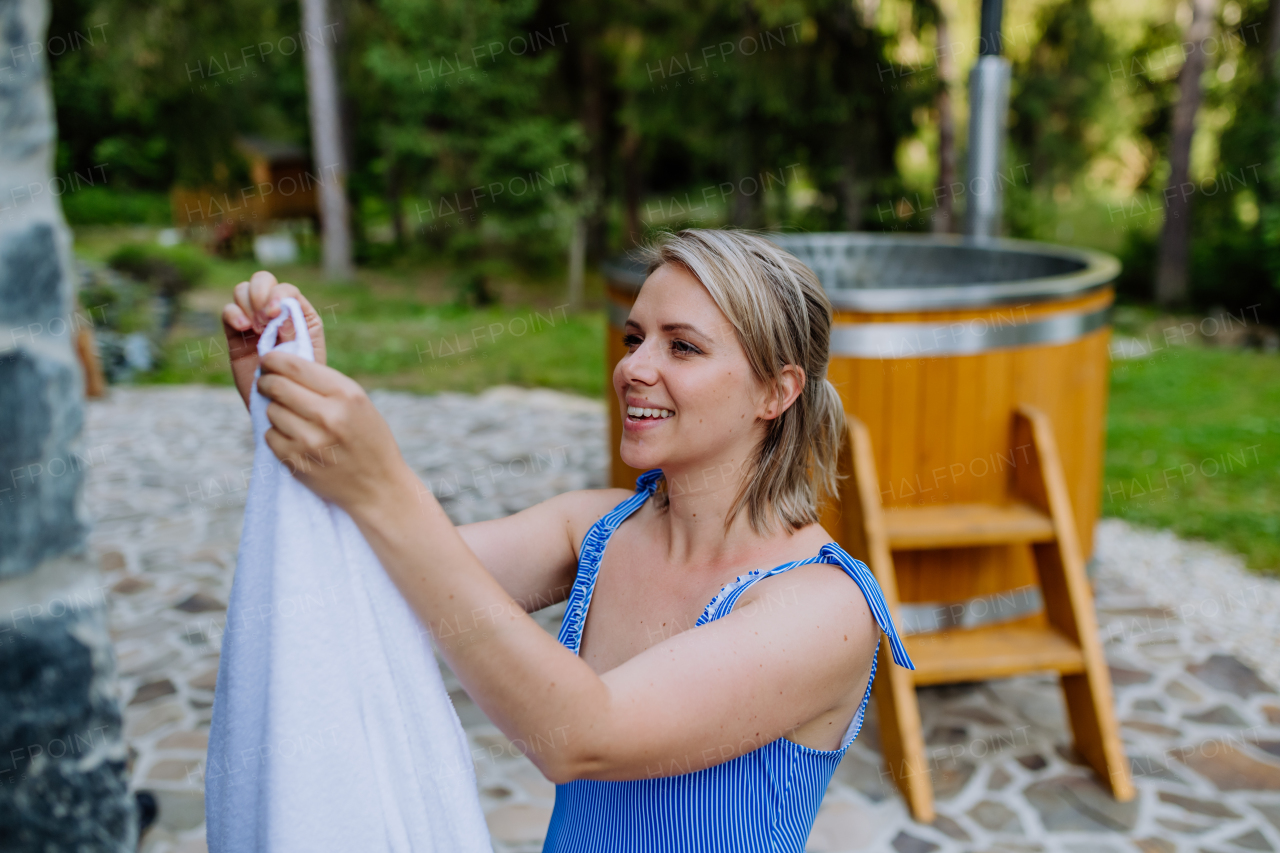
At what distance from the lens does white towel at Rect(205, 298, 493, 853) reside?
3.50ft

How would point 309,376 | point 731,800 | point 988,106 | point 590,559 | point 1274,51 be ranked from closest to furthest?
point 309,376, point 731,800, point 590,559, point 988,106, point 1274,51

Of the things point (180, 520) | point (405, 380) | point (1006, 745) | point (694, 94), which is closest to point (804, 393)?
point (1006, 745)

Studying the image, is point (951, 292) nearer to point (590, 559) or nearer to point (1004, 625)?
point (1004, 625)

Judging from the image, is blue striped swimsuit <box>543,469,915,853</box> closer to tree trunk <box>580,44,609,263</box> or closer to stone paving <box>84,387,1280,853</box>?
stone paving <box>84,387,1280,853</box>

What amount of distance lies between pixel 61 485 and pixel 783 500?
1254mm

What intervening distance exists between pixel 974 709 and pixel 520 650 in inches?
132

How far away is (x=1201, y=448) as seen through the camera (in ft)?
24.3

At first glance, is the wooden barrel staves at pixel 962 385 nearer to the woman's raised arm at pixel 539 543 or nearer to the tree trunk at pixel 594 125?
the woman's raised arm at pixel 539 543

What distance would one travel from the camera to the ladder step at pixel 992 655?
132 inches

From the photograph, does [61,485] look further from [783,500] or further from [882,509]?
[882,509]

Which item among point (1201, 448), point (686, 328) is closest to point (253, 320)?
point (686, 328)

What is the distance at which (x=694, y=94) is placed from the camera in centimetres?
1316

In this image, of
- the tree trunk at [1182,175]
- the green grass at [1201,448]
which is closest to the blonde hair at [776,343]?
the green grass at [1201,448]

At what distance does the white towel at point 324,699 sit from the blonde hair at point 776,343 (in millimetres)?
596
